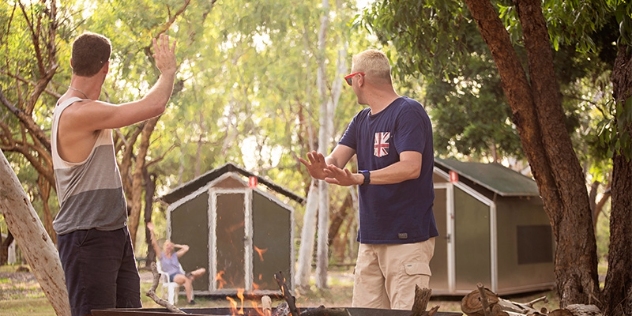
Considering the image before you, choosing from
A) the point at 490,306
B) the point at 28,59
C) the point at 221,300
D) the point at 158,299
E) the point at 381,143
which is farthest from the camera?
the point at 28,59

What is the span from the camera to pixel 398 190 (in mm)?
4562

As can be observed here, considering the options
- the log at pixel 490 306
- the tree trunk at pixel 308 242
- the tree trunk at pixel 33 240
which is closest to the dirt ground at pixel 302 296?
the tree trunk at pixel 308 242

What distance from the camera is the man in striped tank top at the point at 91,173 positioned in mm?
3756

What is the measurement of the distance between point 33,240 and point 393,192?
2.88 metres

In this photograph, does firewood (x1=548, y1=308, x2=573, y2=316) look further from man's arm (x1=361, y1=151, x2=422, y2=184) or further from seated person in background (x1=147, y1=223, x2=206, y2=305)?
seated person in background (x1=147, y1=223, x2=206, y2=305)

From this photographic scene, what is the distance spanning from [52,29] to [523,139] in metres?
13.3

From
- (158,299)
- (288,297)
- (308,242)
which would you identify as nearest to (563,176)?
(158,299)

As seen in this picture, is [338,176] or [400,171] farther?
[400,171]

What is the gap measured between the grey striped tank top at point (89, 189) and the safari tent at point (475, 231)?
11.5 metres

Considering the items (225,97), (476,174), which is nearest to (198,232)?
(476,174)

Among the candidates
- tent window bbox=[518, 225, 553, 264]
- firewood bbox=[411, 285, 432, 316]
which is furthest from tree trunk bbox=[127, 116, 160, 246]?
firewood bbox=[411, 285, 432, 316]

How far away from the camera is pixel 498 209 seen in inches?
596

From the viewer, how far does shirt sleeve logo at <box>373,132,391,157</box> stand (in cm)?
459

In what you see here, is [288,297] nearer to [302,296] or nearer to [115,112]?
→ [115,112]
